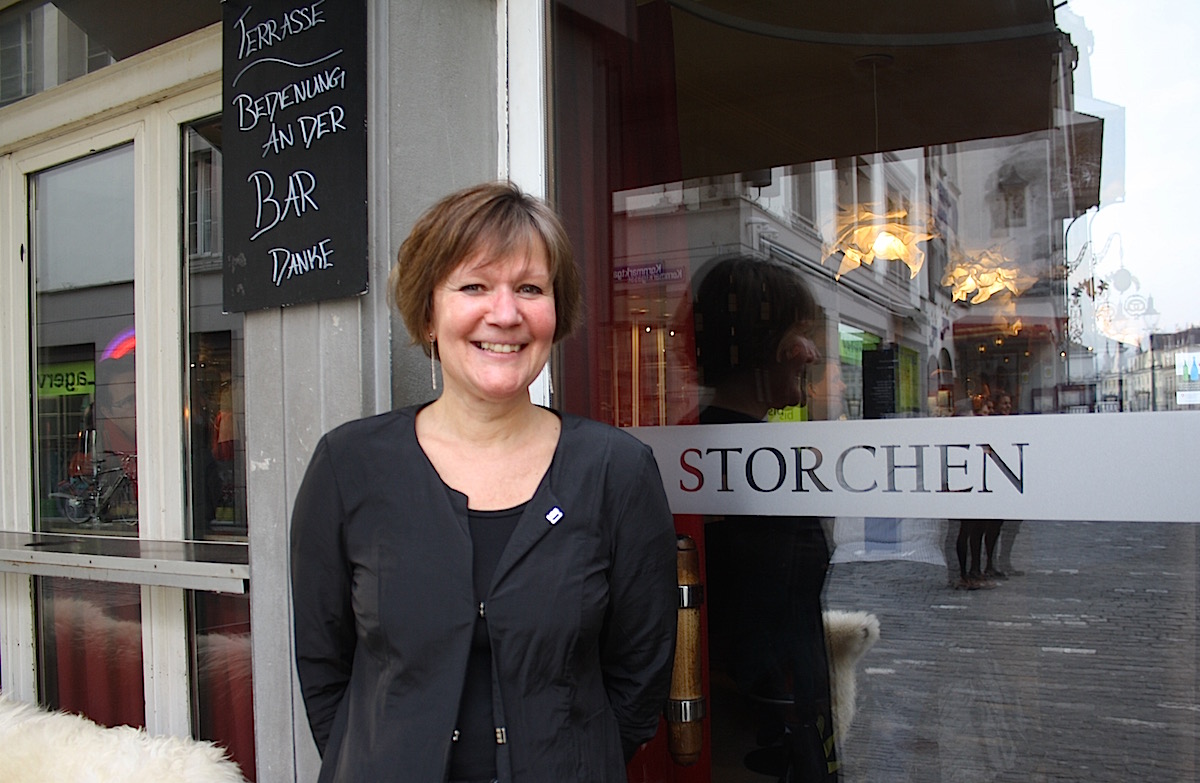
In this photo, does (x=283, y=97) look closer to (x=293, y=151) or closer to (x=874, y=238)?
(x=293, y=151)

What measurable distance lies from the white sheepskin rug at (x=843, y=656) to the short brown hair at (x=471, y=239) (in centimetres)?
156

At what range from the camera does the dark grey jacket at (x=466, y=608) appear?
50.1 inches

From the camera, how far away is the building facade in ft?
6.06

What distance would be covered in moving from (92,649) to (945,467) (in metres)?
2.57

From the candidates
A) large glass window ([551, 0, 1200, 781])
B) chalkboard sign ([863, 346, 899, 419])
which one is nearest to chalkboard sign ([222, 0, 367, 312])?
large glass window ([551, 0, 1200, 781])

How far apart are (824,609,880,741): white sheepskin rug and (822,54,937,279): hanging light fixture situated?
1.29 m

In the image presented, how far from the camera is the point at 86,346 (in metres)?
2.97

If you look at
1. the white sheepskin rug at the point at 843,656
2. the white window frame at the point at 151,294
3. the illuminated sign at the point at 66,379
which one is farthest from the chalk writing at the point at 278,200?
the white sheepskin rug at the point at 843,656

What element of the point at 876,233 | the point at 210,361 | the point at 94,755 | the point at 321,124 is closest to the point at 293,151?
the point at 321,124

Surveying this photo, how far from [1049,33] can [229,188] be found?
7.29ft

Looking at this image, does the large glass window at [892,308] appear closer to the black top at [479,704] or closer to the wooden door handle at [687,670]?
the wooden door handle at [687,670]

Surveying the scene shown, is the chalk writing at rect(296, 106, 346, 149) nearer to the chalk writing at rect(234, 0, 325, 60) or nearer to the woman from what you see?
the chalk writing at rect(234, 0, 325, 60)

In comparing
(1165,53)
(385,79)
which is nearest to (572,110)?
(385,79)

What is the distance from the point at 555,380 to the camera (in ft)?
6.77
